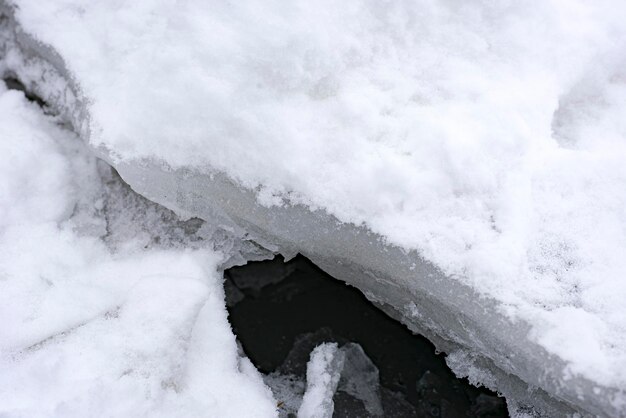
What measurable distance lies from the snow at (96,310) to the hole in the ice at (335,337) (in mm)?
420

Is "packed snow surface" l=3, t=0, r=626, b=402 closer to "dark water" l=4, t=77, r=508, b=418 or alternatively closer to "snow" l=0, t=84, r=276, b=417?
"snow" l=0, t=84, r=276, b=417

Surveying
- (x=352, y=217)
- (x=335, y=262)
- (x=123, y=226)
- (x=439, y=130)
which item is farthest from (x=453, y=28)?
(x=123, y=226)

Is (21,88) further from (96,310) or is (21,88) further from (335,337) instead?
(335,337)

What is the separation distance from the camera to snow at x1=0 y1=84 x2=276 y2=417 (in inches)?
63.0

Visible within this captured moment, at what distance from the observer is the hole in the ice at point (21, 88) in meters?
2.24

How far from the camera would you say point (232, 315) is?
7.70 feet

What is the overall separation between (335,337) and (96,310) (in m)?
0.96

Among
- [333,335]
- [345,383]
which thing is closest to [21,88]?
[333,335]

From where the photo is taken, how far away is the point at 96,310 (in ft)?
5.79

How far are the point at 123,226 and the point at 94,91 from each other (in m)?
0.49

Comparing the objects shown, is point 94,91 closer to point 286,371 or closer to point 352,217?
point 352,217

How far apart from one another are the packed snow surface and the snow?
1.09 feet

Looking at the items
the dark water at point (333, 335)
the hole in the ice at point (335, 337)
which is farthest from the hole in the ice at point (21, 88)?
the hole in the ice at point (335, 337)

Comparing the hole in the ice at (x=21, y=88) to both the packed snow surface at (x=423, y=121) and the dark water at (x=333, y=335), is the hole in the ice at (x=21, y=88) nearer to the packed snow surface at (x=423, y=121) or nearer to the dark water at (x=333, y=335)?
the dark water at (x=333, y=335)
